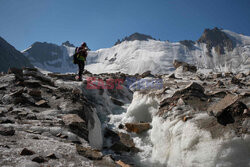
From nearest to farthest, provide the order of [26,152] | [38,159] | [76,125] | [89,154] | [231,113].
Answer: [38,159]
[26,152]
[89,154]
[231,113]
[76,125]

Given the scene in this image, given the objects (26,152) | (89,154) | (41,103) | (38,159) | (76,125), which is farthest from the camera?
(41,103)

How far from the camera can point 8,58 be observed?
83.0 metres

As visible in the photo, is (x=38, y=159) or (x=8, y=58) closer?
(x=38, y=159)

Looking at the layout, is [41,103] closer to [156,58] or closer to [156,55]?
[156,58]

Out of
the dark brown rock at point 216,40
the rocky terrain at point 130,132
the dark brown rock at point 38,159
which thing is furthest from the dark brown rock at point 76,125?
the dark brown rock at point 216,40

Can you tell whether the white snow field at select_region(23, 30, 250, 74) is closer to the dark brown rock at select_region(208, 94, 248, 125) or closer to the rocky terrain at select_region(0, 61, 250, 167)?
the rocky terrain at select_region(0, 61, 250, 167)

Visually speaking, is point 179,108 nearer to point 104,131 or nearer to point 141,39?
point 104,131

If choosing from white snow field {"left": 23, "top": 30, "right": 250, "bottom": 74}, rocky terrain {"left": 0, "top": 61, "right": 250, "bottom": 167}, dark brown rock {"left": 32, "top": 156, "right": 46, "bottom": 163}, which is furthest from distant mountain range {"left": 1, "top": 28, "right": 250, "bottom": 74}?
dark brown rock {"left": 32, "top": 156, "right": 46, "bottom": 163}

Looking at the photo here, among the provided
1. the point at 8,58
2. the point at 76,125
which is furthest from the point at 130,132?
the point at 8,58

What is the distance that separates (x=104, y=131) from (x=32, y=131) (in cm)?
415

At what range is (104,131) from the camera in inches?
321

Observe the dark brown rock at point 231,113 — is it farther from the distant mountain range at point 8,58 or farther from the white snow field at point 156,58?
the distant mountain range at point 8,58

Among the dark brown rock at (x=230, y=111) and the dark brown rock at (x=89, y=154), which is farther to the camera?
the dark brown rock at (x=230, y=111)

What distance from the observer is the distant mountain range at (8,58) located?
77938 mm
